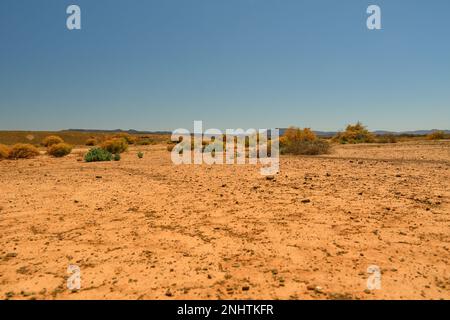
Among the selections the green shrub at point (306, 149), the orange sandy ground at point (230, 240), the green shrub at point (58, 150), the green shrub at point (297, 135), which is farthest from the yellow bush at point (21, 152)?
the green shrub at point (297, 135)

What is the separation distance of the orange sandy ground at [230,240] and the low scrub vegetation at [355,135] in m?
23.5

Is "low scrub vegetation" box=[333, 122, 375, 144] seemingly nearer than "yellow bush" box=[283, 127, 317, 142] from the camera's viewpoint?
No

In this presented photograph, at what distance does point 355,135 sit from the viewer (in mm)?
31422

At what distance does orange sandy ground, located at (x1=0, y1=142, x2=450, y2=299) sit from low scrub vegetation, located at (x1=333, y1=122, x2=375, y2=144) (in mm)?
23522

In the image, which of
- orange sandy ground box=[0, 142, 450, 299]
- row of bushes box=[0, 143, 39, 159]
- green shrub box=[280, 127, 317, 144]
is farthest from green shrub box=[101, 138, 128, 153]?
orange sandy ground box=[0, 142, 450, 299]

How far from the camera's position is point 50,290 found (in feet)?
10.6

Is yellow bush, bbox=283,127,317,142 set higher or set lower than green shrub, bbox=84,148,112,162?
higher

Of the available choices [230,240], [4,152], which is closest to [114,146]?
[4,152]

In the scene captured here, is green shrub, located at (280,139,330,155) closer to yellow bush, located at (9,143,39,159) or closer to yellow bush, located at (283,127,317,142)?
yellow bush, located at (283,127,317,142)

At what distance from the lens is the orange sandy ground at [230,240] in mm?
3195

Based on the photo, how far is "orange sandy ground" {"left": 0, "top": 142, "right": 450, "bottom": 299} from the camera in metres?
3.20

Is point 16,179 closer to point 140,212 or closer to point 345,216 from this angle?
point 140,212

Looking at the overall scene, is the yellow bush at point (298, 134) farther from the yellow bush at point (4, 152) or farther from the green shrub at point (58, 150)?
the yellow bush at point (4, 152)

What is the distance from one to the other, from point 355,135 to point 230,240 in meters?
30.2
